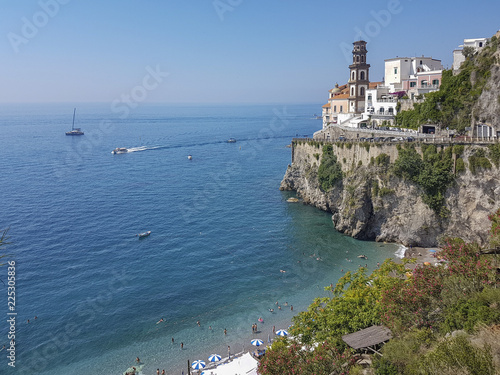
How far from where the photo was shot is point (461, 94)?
45812mm

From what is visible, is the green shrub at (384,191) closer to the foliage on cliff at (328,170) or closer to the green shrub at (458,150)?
the green shrub at (458,150)

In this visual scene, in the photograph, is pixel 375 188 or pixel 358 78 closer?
pixel 375 188

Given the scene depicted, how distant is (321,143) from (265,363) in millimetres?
42153

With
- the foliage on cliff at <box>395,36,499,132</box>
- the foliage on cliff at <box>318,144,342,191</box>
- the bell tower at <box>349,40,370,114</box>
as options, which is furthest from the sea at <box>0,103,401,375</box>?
the bell tower at <box>349,40,370,114</box>

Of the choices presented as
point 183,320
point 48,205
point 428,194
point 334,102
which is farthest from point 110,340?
point 334,102

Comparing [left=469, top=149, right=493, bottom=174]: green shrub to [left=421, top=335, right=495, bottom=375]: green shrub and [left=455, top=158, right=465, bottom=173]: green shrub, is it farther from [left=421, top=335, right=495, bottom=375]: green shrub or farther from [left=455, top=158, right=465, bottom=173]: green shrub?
[left=421, top=335, right=495, bottom=375]: green shrub

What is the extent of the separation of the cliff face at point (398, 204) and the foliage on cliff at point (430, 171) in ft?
2.13

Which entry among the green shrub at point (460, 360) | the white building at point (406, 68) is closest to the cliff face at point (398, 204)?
the white building at point (406, 68)

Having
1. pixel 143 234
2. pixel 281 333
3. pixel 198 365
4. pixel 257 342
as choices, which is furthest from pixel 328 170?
pixel 198 365

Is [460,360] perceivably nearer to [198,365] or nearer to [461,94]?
[198,365]

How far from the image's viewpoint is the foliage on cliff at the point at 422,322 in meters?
13.8

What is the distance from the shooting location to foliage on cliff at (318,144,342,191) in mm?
52562

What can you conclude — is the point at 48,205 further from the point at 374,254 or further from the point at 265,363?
the point at 265,363

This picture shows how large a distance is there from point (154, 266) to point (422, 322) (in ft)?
95.5
